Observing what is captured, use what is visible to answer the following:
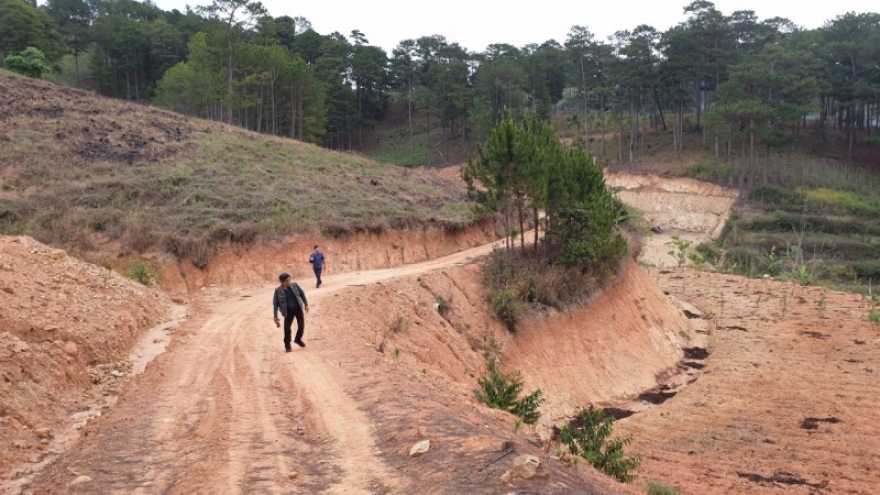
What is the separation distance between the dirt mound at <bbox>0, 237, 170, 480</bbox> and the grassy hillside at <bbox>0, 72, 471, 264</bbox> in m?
5.20

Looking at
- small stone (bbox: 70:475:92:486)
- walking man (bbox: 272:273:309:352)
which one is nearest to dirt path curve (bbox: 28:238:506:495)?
small stone (bbox: 70:475:92:486)

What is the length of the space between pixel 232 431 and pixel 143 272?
38.7ft

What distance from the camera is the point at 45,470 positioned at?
7.72 meters

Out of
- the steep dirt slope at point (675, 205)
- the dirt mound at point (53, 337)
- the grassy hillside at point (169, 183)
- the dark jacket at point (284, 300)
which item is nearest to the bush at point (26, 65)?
the grassy hillside at point (169, 183)

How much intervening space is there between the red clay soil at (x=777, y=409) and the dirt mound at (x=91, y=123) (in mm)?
24046

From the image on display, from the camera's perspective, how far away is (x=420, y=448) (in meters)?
7.48

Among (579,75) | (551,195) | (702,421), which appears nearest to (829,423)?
(702,421)

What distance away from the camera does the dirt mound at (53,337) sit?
28.6ft

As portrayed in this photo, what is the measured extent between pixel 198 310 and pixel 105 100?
28.8m

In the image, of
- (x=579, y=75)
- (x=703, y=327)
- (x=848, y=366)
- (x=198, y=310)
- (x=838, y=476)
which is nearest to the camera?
(x=838, y=476)

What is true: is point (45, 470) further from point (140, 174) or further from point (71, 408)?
point (140, 174)

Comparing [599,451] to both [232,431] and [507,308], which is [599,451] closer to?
[232,431]

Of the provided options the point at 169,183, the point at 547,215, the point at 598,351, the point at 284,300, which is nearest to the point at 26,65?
the point at 169,183

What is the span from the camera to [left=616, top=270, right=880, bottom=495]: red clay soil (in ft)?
44.2
